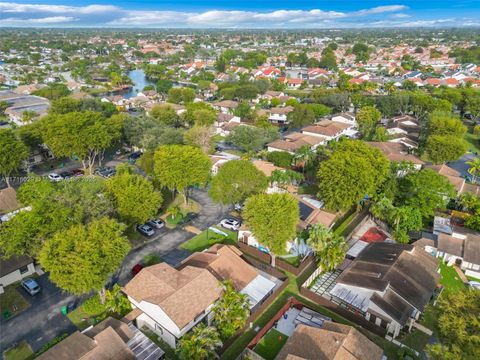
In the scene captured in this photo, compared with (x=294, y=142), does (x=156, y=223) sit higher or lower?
lower

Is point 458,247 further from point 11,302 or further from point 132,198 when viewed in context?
point 11,302

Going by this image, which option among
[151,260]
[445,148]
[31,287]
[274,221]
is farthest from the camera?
[445,148]

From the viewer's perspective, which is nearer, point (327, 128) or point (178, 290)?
point (178, 290)

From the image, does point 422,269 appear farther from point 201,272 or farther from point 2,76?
point 2,76

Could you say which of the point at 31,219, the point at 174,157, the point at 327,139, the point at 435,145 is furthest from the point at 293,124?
the point at 31,219

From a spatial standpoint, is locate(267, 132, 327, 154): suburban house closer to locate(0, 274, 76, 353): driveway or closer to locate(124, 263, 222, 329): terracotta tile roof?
locate(124, 263, 222, 329): terracotta tile roof

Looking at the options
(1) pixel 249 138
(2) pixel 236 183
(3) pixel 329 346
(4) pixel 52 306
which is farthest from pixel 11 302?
(1) pixel 249 138

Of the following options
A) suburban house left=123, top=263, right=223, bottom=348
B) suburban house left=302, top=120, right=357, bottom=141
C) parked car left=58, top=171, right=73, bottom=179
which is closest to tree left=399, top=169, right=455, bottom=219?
suburban house left=123, top=263, right=223, bottom=348

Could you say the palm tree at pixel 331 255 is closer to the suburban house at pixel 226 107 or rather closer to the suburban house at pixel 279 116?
the suburban house at pixel 279 116
